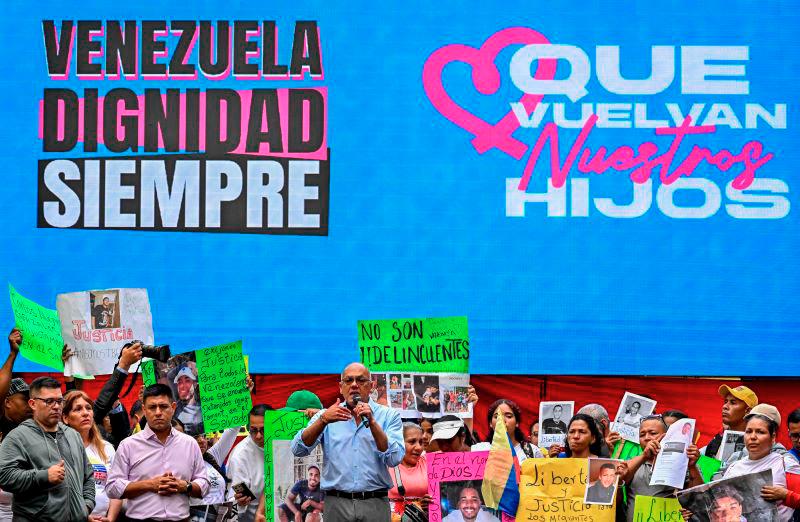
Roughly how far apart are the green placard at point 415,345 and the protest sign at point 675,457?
1.99 metres

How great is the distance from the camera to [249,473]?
9531 mm

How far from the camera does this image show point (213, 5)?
12.8 meters

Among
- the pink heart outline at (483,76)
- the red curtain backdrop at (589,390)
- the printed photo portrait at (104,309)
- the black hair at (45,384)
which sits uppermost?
the pink heart outline at (483,76)

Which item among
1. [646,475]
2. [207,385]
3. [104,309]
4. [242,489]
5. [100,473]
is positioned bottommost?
[242,489]

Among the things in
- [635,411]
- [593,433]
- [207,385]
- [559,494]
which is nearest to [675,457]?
[593,433]

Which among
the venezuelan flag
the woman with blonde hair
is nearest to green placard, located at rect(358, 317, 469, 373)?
the venezuelan flag

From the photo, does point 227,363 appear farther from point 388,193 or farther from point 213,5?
point 213,5

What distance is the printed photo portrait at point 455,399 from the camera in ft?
30.6

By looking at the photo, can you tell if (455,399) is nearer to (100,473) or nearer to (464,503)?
(464,503)

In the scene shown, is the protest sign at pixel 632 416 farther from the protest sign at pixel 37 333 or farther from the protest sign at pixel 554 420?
the protest sign at pixel 37 333

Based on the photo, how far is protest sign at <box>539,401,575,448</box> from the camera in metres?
10.3

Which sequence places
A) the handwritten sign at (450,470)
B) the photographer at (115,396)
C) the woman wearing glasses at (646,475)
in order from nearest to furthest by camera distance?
the woman wearing glasses at (646,475)
the handwritten sign at (450,470)
the photographer at (115,396)

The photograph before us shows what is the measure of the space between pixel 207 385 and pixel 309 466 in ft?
3.29

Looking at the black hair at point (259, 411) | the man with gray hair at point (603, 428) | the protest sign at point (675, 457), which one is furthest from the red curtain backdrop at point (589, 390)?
the protest sign at point (675, 457)
